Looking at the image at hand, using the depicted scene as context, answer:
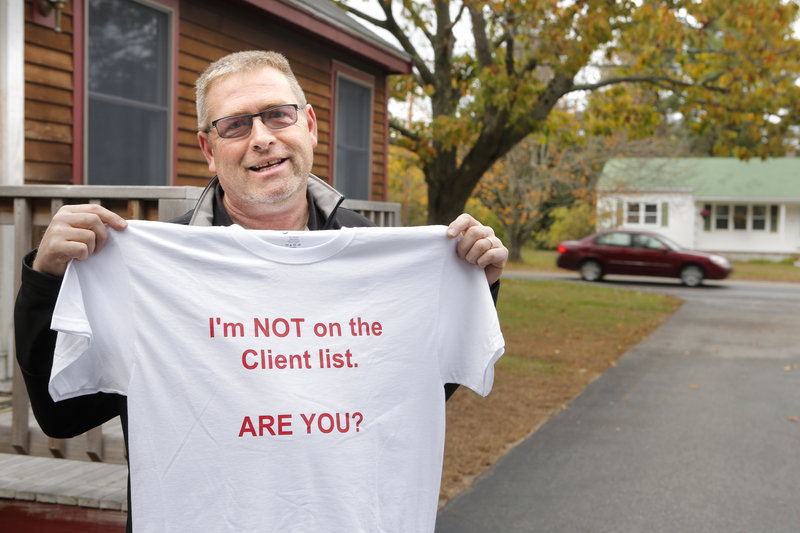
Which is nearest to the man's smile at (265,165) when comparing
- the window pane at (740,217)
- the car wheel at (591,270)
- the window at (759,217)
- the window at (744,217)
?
the car wheel at (591,270)

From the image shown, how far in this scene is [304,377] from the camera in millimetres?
2061

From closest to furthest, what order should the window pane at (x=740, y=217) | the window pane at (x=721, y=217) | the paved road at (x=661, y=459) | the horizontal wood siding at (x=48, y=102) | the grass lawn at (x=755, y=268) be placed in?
the paved road at (x=661, y=459)
the horizontal wood siding at (x=48, y=102)
the grass lawn at (x=755, y=268)
the window pane at (x=740, y=217)
the window pane at (x=721, y=217)

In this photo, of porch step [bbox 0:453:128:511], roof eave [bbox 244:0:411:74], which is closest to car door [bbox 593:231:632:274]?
roof eave [bbox 244:0:411:74]

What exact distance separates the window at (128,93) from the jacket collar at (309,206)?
4.49 meters

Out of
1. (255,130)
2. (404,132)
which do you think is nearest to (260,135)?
(255,130)

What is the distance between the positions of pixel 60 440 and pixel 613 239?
2198cm

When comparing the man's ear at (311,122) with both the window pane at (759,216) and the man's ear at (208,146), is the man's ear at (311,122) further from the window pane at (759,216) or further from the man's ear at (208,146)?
the window pane at (759,216)

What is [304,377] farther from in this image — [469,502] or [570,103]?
[570,103]

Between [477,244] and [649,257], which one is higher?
[477,244]

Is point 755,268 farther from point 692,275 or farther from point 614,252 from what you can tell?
point 614,252

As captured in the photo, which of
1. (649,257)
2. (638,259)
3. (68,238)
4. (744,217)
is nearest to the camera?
(68,238)

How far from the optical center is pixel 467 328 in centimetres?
227

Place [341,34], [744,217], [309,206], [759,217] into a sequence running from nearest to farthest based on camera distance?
[309,206], [341,34], [759,217], [744,217]

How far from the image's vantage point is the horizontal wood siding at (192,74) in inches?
234
